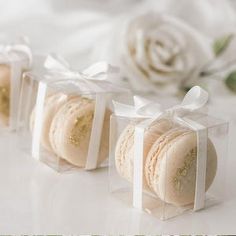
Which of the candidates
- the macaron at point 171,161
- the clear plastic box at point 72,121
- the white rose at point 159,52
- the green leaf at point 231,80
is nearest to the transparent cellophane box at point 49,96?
the clear plastic box at point 72,121

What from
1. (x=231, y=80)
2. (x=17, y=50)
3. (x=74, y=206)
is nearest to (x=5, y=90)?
(x=17, y=50)

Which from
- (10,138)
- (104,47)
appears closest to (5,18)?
(104,47)

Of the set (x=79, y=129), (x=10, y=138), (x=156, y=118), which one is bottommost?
(x=10, y=138)

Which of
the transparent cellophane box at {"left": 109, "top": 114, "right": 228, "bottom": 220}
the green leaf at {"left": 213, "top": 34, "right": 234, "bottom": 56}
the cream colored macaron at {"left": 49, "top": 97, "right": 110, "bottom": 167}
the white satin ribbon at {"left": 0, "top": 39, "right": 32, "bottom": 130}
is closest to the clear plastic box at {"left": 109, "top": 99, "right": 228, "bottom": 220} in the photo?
the transparent cellophane box at {"left": 109, "top": 114, "right": 228, "bottom": 220}

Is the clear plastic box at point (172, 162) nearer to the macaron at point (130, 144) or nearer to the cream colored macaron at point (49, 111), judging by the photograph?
the macaron at point (130, 144)

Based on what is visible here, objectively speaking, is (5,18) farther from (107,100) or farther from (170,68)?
(107,100)

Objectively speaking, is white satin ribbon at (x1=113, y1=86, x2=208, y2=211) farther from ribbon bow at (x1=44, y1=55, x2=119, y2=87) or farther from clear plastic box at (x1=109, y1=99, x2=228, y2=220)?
ribbon bow at (x1=44, y1=55, x2=119, y2=87)
